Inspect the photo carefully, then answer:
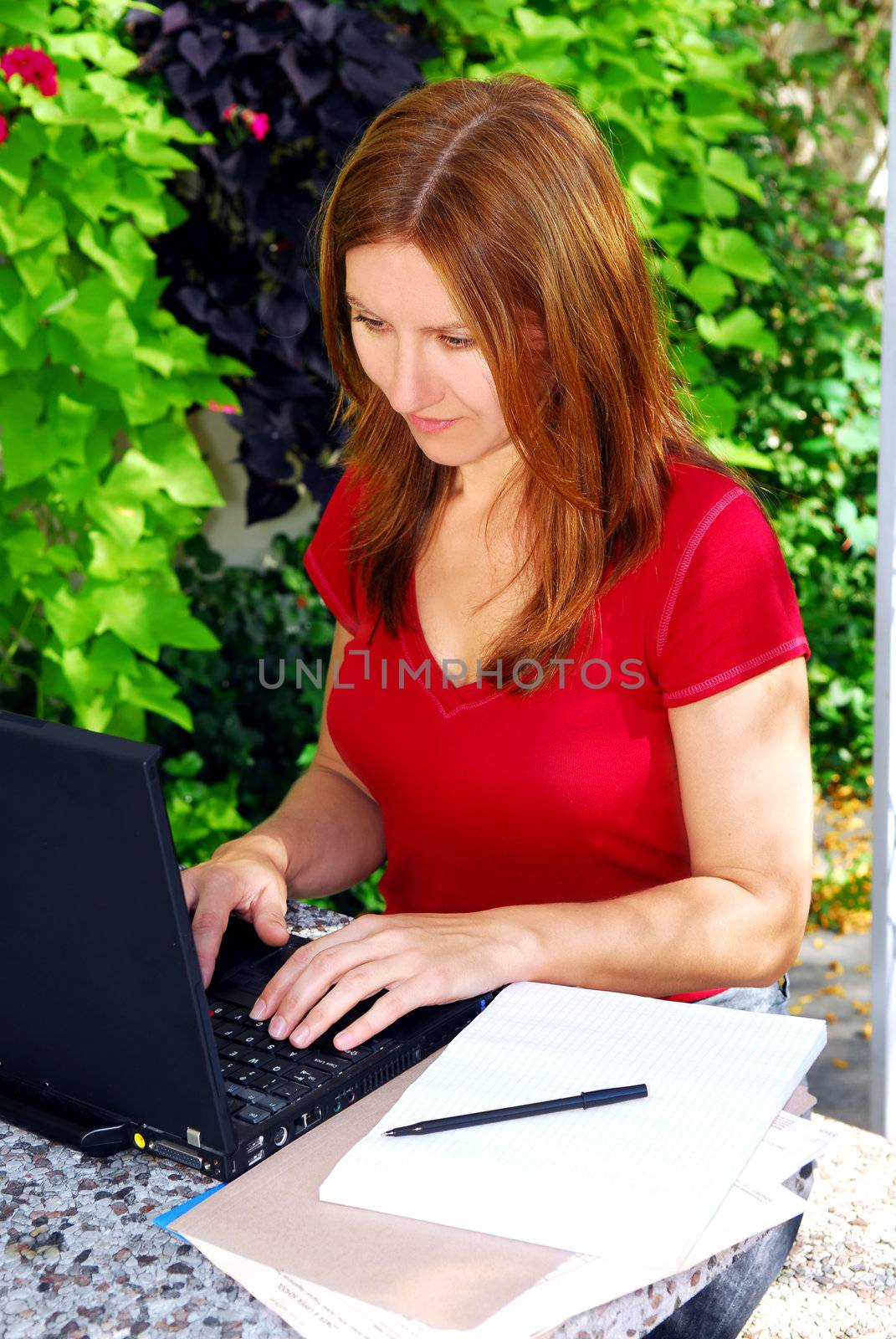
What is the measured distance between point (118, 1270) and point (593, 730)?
0.72 m

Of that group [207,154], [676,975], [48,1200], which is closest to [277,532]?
[207,154]

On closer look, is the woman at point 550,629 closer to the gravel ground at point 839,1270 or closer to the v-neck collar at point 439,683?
the v-neck collar at point 439,683

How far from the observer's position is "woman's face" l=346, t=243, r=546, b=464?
1.32m

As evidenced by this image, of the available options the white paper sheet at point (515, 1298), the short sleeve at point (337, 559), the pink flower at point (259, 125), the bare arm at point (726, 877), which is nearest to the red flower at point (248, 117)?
the pink flower at point (259, 125)

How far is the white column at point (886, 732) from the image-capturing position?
1919 mm

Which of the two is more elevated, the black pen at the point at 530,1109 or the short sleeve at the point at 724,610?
the short sleeve at the point at 724,610

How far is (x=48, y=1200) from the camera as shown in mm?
924

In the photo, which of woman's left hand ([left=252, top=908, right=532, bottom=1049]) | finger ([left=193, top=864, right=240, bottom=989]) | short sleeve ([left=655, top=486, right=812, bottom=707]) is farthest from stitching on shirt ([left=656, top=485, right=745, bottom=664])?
finger ([left=193, top=864, right=240, bottom=989])

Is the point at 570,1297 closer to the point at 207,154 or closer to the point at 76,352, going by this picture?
the point at 76,352

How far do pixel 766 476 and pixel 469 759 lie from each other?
265 cm

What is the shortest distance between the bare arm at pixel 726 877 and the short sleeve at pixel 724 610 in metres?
0.02

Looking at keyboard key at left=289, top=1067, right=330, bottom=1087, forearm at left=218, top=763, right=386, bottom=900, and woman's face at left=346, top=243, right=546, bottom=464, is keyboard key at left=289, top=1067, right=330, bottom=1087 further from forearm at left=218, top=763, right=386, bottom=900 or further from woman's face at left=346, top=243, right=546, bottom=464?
woman's face at left=346, top=243, right=546, bottom=464

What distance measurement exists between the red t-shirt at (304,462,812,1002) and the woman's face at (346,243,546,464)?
0.72 ft

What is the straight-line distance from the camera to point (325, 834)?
1609mm
